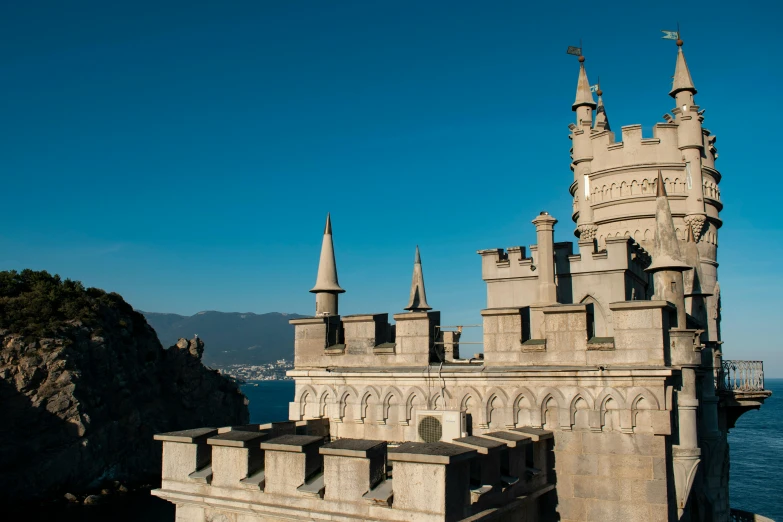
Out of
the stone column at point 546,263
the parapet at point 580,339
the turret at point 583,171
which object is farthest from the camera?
the turret at point 583,171

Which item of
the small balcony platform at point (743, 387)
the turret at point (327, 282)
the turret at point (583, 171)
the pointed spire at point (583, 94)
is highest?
the pointed spire at point (583, 94)

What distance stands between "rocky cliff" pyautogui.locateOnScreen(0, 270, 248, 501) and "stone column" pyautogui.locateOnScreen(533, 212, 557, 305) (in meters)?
52.9

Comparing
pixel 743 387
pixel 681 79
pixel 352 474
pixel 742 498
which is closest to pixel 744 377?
pixel 743 387

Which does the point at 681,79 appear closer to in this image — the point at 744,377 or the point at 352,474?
the point at 744,377

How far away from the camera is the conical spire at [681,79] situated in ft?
85.0

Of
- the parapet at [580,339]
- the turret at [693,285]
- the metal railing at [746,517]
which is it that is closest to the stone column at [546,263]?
the turret at [693,285]

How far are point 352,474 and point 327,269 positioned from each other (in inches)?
249

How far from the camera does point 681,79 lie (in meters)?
26.1

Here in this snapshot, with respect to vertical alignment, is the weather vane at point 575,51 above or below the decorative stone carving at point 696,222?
above

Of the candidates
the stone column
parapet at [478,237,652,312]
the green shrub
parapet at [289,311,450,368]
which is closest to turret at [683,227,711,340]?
parapet at [478,237,652,312]

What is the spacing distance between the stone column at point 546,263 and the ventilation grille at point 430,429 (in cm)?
894

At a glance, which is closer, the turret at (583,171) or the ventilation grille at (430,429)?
the ventilation grille at (430,429)

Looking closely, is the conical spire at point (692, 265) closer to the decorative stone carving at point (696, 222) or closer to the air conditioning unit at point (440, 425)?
the decorative stone carving at point (696, 222)

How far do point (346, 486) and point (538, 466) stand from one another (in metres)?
3.02
